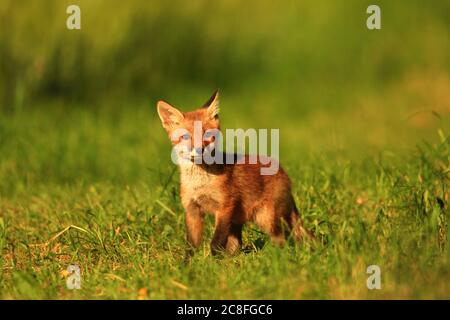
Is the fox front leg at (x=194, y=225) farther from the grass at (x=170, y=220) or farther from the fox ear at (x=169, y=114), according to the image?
the fox ear at (x=169, y=114)

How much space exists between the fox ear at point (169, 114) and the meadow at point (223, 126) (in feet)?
2.03

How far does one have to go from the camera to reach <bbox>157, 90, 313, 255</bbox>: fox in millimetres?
5738

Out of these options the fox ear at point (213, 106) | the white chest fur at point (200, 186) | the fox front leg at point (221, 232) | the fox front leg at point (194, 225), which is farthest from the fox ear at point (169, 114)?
the fox front leg at point (221, 232)

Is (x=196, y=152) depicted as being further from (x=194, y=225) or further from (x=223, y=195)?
(x=194, y=225)

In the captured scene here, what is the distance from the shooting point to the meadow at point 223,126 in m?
4.96

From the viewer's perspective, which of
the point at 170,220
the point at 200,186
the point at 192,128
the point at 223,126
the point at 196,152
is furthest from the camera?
the point at 223,126

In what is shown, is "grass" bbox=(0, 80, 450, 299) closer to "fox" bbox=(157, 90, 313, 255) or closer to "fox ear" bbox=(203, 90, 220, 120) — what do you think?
"fox" bbox=(157, 90, 313, 255)

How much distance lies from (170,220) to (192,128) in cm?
102

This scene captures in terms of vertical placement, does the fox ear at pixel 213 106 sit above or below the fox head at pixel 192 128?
above

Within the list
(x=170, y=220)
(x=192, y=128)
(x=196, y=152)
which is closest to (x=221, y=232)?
(x=196, y=152)

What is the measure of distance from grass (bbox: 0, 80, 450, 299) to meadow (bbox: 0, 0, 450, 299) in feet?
0.05

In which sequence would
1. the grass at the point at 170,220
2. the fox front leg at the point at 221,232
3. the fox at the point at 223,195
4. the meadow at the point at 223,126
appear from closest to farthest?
the grass at the point at 170,220
the meadow at the point at 223,126
the fox front leg at the point at 221,232
the fox at the point at 223,195

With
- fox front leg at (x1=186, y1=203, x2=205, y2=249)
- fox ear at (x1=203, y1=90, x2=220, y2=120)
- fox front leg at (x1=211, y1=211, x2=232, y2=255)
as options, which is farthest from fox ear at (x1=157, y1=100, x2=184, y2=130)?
fox front leg at (x1=211, y1=211, x2=232, y2=255)

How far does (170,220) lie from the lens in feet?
21.1
